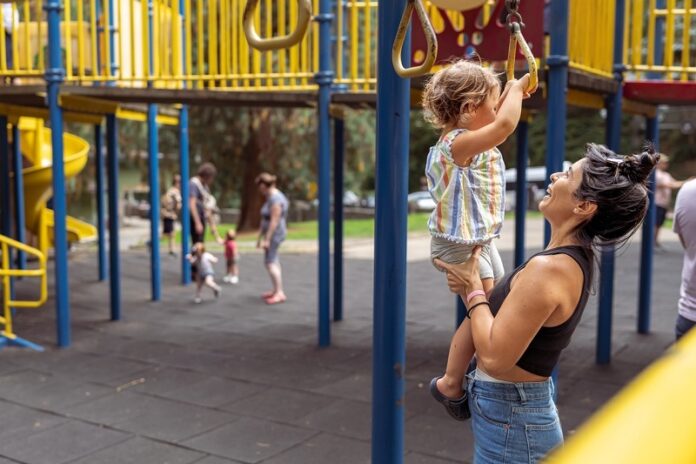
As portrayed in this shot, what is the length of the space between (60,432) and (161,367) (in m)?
1.54

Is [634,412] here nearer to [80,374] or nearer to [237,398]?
[237,398]

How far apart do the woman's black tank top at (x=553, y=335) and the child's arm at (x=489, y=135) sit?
0.34 m

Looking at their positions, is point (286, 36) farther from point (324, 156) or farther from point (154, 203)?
point (154, 203)

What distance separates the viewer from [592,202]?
1983mm

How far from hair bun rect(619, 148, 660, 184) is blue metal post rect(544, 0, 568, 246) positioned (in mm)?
2673

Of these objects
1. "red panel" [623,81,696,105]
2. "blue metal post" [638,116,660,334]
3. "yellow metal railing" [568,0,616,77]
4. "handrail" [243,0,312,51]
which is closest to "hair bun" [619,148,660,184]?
"handrail" [243,0,312,51]

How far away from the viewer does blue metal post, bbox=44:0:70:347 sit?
657cm

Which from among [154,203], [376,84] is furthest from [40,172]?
[376,84]

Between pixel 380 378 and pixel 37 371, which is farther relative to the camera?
pixel 37 371

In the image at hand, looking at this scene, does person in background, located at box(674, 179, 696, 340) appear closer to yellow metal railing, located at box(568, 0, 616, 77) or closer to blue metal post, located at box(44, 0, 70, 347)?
yellow metal railing, located at box(568, 0, 616, 77)

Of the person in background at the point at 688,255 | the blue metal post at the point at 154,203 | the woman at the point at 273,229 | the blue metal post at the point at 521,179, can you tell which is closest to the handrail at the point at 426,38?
the person in background at the point at 688,255

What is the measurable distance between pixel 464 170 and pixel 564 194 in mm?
300

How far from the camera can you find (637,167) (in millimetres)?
1974

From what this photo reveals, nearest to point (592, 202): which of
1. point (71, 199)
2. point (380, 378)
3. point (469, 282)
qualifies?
point (469, 282)
